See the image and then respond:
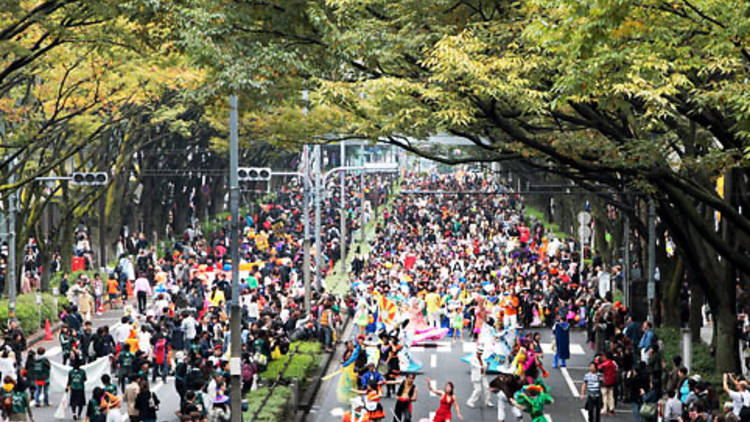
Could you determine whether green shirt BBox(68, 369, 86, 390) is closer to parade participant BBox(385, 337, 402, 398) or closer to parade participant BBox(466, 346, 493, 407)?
parade participant BBox(385, 337, 402, 398)

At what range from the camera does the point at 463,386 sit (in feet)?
89.2

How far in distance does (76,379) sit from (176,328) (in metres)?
6.22

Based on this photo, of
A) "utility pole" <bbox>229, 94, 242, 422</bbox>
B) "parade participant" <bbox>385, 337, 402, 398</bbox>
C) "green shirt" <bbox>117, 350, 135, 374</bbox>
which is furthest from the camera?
"parade participant" <bbox>385, 337, 402, 398</bbox>

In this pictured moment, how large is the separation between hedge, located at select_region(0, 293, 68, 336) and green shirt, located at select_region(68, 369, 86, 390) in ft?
32.7

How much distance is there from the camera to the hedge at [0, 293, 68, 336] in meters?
33.3

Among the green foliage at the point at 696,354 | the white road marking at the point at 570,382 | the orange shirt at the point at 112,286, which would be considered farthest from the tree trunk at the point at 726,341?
the orange shirt at the point at 112,286

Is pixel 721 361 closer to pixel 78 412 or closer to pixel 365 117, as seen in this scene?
pixel 365 117

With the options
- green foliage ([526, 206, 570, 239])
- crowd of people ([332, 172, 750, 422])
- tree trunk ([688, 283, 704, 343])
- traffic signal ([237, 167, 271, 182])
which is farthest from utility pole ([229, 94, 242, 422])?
green foliage ([526, 206, 570, 239])

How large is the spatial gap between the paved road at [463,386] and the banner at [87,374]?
427 centimetres

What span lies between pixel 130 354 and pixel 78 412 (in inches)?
79.9

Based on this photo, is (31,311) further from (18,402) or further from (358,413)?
(358,413)

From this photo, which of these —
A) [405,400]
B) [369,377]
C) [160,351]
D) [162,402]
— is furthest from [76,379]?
[405,400]

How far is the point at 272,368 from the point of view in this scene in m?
25.0

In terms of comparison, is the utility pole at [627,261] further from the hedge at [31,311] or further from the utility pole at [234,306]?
the hedge at [31,311]
